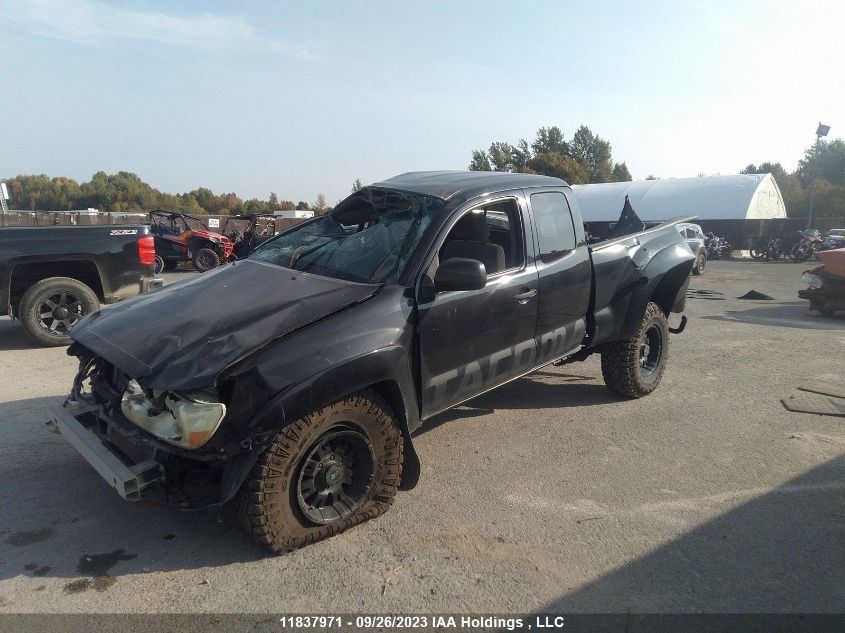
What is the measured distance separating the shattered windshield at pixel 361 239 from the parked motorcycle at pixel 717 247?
91.5 ft

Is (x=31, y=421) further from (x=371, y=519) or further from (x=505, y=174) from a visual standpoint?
(x=505, y=174)

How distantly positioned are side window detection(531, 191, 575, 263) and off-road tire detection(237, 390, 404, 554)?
1.86 metres

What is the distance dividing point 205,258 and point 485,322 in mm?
15613

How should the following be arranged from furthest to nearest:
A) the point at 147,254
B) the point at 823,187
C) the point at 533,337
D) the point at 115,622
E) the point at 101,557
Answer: the point at 823,187 < the point at 147,254 < the point at 533,337 < the point at 101,557 < the point at 115,622

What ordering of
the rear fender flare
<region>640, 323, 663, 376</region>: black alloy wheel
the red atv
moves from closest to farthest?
1. the rear fender flare
2. <region>640, 323, 663, 376</region>: black alloy wheel
3. the red atv

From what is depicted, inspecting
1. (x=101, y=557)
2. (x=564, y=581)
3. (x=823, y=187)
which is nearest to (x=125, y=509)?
(x=101, y=557)

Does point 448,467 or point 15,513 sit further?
point 448,467

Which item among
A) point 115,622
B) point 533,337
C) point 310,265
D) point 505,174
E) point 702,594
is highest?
point 505,174

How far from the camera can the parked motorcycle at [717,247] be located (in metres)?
29.2

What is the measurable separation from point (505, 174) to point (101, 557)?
12.2 feet

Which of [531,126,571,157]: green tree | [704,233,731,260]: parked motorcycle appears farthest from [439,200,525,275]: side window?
[531,126,571,157]: green tree

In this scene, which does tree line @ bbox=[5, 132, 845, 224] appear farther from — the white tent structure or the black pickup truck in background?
the black pickup truck in background

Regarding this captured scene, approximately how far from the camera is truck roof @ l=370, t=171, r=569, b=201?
12.9ft

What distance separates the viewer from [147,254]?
746 centimetres
